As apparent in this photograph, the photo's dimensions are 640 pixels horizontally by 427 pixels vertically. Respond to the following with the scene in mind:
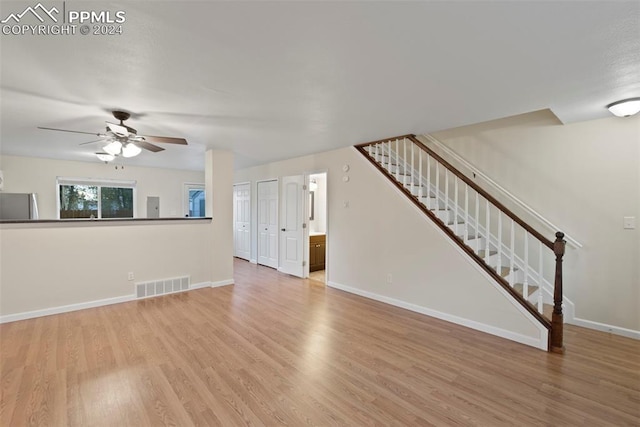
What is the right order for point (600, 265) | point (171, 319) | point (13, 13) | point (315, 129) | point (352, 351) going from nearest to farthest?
point (13, 13), point (352, 351), point (600, 265), point (171, 319), point (315, 129)

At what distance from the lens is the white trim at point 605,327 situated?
9.70ft

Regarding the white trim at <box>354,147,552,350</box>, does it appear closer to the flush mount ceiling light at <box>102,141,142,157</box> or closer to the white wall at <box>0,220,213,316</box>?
the flush mount ceiling light at <box>102,141,142,157</box>

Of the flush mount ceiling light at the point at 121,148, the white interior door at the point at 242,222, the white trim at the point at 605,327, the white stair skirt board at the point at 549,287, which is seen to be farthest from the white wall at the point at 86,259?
the white trim at the point at 605,327

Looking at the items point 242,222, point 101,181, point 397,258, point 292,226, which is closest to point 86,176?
point 101,181

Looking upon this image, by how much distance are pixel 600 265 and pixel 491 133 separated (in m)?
1.97

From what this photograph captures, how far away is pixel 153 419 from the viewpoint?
178 cm

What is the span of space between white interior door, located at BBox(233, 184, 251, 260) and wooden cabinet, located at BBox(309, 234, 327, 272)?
76.3 inches

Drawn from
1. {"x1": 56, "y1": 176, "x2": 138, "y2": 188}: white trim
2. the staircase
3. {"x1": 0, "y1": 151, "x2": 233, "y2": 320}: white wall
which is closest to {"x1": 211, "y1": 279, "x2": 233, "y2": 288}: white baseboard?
{"x1": 0, "y1": 151, "x2": 233, "y2": 320}: white wall

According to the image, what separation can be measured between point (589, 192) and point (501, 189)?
2.77 ft

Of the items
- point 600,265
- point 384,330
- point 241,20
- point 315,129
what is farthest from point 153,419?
point 600,265

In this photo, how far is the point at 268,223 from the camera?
21.0ft

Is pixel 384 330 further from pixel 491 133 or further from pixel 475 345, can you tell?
pixel 491 133

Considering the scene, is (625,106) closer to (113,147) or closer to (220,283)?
(113,147)

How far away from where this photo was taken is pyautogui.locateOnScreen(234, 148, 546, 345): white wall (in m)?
→ 3.12
